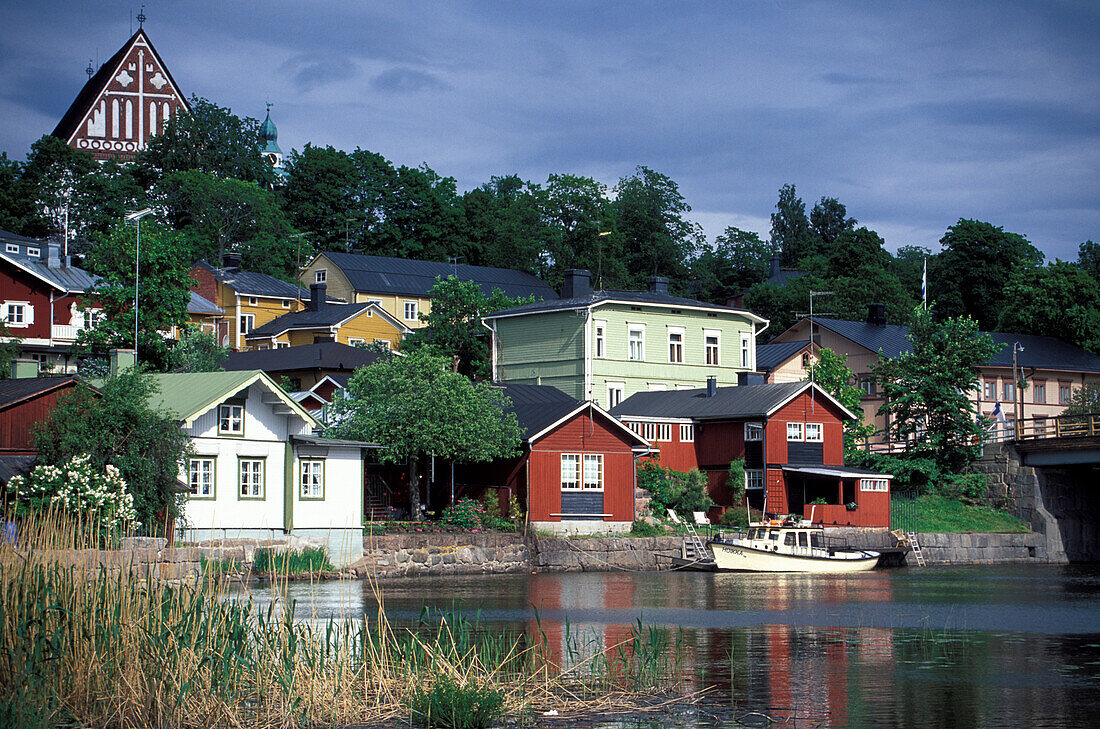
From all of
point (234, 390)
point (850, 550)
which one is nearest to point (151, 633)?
point (234, 390)

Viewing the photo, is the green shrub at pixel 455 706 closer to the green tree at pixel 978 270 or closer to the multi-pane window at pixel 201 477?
the multi-pane window at pixel 201 477

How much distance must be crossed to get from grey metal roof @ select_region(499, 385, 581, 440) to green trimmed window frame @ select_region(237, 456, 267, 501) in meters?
11.2

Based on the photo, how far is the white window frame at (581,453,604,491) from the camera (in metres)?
53.8

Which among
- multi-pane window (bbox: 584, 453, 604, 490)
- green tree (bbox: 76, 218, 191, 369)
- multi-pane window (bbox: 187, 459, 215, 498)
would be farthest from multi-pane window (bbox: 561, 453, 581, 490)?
green tree (bbox: 76, 218, 191, 369)

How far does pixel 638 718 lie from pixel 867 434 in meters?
52.8

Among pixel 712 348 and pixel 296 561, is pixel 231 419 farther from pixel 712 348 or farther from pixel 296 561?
pixel 712 348

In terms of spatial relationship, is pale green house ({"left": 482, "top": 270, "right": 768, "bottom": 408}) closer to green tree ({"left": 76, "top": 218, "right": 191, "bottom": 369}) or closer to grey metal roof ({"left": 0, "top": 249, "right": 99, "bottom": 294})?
green tree ({"left": 76, "top": 218, "right": 191, "bottom": 369})

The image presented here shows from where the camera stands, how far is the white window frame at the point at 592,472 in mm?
53844

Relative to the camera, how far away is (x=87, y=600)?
50.6 feet

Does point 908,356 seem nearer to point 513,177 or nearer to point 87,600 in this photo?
point 87,600

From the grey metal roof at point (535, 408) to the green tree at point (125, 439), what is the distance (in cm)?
1658

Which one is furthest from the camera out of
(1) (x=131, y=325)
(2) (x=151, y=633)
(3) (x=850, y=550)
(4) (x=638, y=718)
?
(1) (x=131, y=325)

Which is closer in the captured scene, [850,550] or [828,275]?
[850,550]

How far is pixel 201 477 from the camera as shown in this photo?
4334cm
